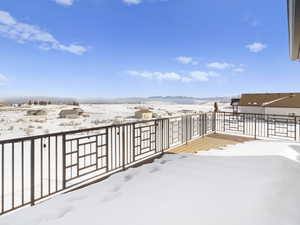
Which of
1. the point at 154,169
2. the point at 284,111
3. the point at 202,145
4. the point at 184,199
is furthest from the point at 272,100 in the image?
the point at 184,199

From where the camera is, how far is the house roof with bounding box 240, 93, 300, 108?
48.0 feet

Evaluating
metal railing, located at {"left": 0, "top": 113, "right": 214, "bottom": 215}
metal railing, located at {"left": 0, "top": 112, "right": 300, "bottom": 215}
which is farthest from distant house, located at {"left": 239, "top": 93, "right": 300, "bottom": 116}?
metal railing, located at {"left": 0, "top": 113, "right": 214, "bottom": 215}

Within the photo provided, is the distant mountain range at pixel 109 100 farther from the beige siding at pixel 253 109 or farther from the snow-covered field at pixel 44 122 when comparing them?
the beige siding at pixel 253 109

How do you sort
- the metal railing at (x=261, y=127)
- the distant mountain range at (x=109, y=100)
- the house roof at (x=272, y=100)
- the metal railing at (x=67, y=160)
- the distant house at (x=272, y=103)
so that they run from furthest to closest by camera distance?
1. the distant mountain range at (x=109, y=100)
2. the house roof at (x=272, y=100)
3. the distant house at (x=272, y=103)
4. the metal railing at (x=261, y=127)
5. the metal railing at (x=67, y=160)

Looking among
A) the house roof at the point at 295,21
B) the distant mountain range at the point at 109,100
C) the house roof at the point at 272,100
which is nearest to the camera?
the house roof at the point at 295,21

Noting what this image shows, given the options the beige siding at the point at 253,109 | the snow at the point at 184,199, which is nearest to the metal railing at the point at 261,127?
the snow at the point at 184,199

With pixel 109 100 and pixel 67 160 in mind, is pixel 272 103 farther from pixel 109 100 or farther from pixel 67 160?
pixel 109 100

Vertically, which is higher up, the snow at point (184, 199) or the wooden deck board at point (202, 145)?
the wooden deck board at point (202, 145)

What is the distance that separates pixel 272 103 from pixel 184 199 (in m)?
17.2

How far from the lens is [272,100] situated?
648 inches

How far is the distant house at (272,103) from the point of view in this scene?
1437cm

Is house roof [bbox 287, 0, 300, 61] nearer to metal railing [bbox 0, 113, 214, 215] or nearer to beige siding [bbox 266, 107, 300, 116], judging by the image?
metal railing [bbox 0, 113, 214, 215]

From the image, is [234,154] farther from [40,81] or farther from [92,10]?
[40,81]

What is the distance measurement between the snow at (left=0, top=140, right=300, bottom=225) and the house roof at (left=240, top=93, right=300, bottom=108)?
1476cm
